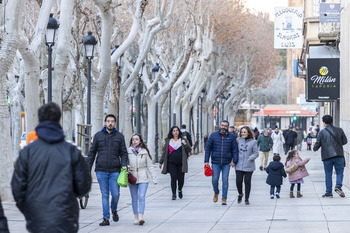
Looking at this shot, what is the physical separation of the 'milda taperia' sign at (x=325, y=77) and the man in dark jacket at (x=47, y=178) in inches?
872

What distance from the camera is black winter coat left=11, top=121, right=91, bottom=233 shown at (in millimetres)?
6625

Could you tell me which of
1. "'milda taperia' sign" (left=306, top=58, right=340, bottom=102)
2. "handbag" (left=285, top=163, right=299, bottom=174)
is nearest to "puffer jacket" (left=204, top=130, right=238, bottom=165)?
"handbag" (left=285, top=163, right=299, bottom=174)

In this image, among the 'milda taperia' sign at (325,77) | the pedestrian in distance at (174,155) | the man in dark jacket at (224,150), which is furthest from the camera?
the 'milda taperia' sign at (325,77)

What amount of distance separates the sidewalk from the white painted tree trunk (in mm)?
564

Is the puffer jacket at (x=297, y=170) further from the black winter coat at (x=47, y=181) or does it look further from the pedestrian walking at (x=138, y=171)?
the black winter coat at (x=47, y=181)

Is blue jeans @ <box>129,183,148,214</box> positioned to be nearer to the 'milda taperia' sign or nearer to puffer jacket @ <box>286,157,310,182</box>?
puffer jacket @ <box>286,157,310,182</box>

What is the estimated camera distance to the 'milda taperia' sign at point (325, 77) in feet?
92.2

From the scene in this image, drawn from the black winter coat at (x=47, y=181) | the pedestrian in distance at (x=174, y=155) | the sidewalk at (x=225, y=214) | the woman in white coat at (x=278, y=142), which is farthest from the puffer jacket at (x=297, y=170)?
the woman in white coat at (x=278, y=142)

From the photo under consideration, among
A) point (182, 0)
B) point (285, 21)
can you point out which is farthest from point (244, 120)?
point (285, 21)

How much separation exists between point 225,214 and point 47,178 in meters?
8.32

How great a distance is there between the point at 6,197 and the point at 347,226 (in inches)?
288

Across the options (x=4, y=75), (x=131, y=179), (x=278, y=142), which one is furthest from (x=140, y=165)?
(x=278, y=142)

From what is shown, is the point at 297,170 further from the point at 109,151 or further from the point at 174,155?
the point at 109,151

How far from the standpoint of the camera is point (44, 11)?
18.1 meters
